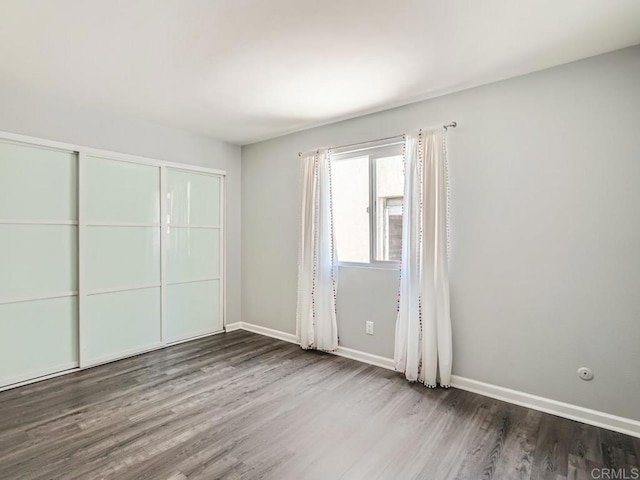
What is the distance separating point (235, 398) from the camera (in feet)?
8.72

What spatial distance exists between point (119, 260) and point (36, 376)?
120 cm

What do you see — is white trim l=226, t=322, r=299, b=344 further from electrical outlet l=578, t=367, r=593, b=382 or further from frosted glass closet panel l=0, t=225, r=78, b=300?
electrical outlet l=578, t=367, r=593, b=382

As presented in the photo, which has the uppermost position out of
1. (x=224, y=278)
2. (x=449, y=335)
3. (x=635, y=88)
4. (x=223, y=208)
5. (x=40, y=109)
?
(x=40, y=109)

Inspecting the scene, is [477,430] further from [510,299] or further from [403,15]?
[403,15]

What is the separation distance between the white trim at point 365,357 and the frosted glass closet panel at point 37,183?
296 cm

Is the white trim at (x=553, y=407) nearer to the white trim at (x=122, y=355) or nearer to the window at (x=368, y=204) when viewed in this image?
the window at (x=368, y=204)

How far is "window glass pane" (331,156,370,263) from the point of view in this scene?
3537mm

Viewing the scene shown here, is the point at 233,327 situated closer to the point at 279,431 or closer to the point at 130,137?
the point at 279,431

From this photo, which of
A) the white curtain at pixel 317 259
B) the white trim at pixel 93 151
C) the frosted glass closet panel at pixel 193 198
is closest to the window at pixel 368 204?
the white curtain at pixel 317 259

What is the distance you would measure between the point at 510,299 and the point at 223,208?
11.4 feet

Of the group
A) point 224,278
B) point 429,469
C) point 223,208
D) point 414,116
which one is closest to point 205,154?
point 223,208

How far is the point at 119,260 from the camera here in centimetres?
348

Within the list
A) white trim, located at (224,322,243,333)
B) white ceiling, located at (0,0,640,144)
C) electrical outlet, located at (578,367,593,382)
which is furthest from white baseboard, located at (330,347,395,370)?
white ceiling, located at (0,0,640,144)

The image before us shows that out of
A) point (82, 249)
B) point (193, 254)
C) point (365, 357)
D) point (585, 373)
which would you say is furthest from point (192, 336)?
point (585, 373)
